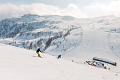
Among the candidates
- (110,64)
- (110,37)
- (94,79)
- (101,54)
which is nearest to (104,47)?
(101,54)

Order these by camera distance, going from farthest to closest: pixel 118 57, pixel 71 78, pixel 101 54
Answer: pixel 101 54 → pixel 118 57 → pixel 71 78

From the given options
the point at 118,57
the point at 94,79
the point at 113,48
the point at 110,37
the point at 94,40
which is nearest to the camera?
the point at 94,79

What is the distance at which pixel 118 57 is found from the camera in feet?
337

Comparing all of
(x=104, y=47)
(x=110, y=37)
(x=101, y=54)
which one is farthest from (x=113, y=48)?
(x=110, y=37)

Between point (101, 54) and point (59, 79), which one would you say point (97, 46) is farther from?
point (59, 79)

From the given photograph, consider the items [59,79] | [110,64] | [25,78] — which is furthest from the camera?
[110,64]

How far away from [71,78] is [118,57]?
86195mm

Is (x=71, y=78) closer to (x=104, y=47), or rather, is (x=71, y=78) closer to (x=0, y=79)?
(x=0, y=79)

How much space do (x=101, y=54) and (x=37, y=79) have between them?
95559 mm

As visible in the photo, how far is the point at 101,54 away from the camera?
110 m

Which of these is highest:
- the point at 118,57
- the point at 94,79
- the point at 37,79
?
the point at 37,79

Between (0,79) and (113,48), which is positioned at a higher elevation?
(0,79)

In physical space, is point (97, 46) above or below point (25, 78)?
below

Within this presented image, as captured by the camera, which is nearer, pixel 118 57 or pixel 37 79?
pixel 37 79
